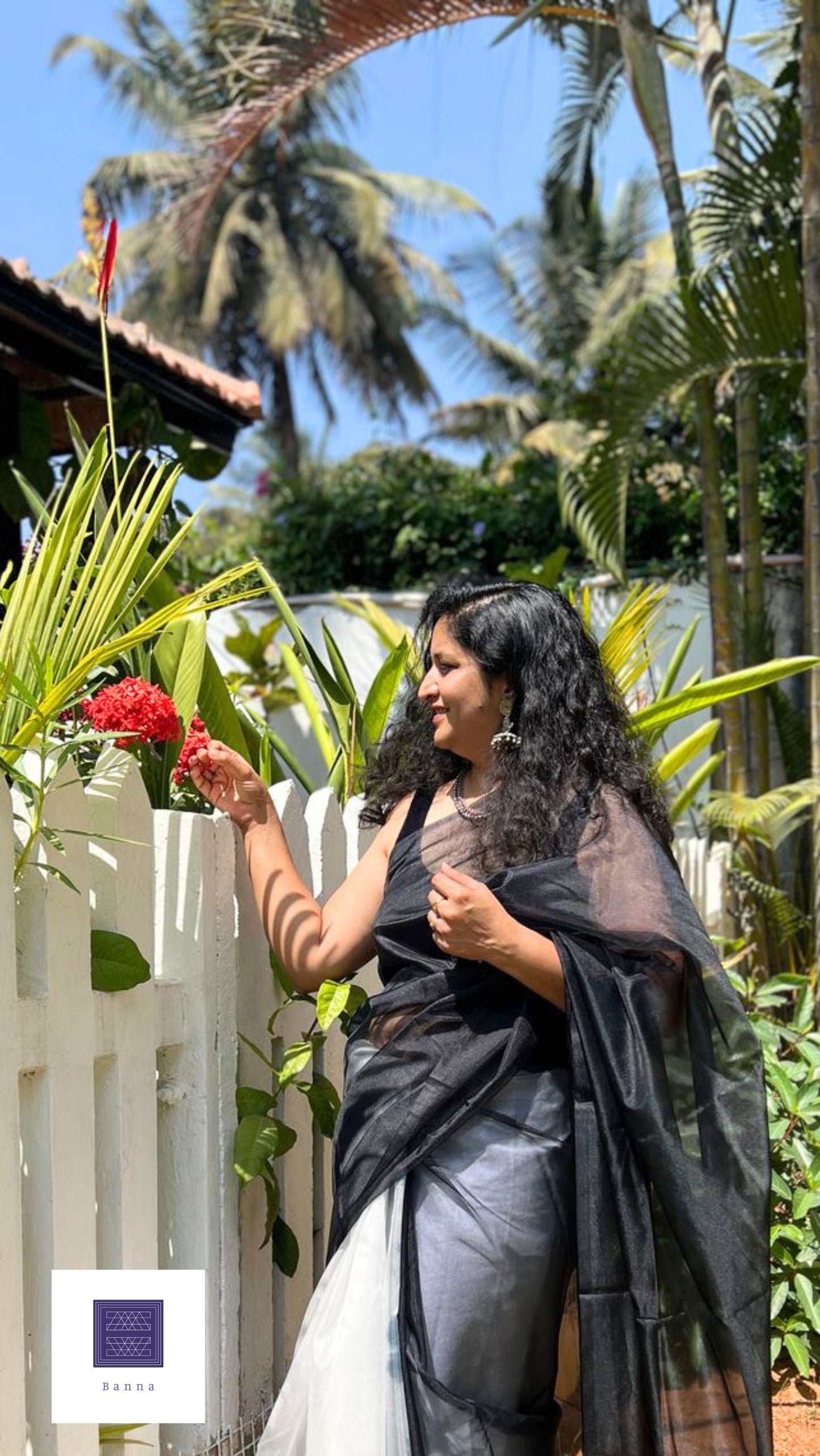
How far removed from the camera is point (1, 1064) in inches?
71.2

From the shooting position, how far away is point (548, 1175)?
6.34ft

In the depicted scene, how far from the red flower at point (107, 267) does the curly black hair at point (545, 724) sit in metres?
0.68

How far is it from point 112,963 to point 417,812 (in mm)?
540

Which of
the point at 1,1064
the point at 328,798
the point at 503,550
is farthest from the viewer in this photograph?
the point at 503,550

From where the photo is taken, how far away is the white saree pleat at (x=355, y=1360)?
188 cm

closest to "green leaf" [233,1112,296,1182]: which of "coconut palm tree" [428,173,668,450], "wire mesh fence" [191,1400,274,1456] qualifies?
"wire mesh fence" [191,1400,274,1456]

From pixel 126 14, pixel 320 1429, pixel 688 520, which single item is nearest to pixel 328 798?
pixel 320 1429

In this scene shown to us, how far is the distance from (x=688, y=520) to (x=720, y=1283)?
6.60m

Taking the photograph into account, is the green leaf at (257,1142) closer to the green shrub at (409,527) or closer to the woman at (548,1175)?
the woman at (548,1175)

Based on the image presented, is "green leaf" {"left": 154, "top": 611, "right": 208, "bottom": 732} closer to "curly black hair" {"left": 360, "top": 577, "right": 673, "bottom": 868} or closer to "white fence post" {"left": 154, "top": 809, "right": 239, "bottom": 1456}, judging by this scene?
"white fence post" {"left": 154, "top": 809, "right": 239, "bottom": 1456}

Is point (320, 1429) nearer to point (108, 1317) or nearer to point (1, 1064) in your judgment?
point (108, 1317)

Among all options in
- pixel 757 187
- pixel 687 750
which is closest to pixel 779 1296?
pixel 687 750

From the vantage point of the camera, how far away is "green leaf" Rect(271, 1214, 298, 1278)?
251 centimetres

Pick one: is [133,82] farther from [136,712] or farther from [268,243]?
[136,712]
